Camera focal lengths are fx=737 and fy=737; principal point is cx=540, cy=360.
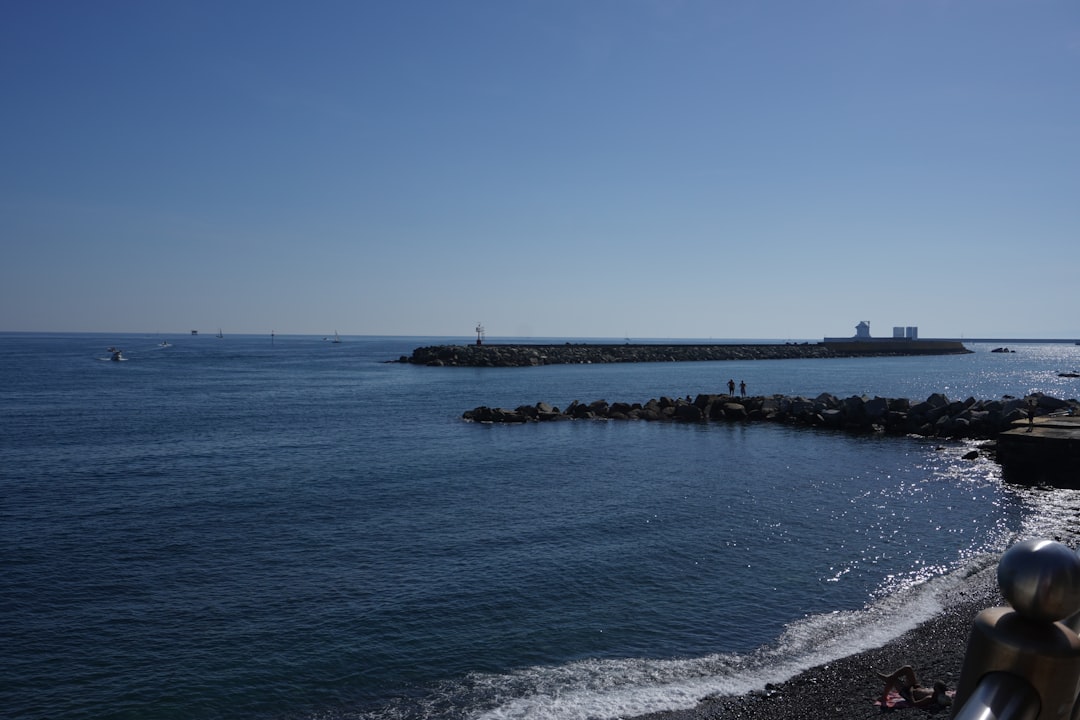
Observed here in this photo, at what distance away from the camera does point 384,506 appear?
2491cm

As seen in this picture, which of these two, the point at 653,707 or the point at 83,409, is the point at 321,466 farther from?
the point at 83,409

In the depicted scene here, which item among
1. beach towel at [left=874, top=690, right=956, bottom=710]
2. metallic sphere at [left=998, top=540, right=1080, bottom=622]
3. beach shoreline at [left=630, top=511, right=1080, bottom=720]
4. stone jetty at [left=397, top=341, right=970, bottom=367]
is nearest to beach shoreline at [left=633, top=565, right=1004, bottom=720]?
beach shoreline at [left=630, top=511, right=1080, bottom=720]

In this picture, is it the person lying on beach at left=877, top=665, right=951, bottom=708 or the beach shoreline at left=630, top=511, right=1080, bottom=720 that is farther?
the beach shoreline at left=630, top=511, right=1080, bottom=720

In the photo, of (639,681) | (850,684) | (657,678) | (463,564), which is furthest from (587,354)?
(850,684)

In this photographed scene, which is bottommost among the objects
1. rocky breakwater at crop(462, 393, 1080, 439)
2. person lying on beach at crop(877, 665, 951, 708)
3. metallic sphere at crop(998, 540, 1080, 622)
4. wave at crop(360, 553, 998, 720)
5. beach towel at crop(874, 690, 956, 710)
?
wave at crop(360, 553, 998, 720)

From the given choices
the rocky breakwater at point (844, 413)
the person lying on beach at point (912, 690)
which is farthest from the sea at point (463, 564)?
the rocky breakwater at point (844, 413)

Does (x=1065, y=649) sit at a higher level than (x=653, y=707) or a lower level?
higher

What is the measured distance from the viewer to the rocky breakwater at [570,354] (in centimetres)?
11356

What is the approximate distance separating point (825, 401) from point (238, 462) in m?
35.9

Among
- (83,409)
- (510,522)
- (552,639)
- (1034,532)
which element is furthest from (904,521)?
(83,409)

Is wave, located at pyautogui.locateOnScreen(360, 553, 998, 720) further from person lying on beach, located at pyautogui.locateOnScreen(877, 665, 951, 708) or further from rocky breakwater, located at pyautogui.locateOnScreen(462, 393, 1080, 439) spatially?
rocky breakwater, located at pyautogui.locateOnScreen(462, 393, 1080, 439)

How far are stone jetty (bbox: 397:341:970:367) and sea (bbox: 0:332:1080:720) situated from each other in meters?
72.3

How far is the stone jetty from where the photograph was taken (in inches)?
4481

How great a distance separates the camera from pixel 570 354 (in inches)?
4850
